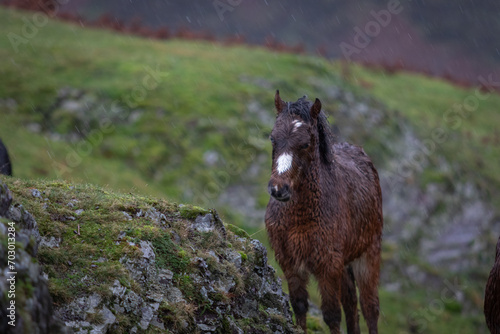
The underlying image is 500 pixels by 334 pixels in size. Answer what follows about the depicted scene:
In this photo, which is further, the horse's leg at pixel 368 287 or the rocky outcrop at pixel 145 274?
the horse's leg at pixel 368 287

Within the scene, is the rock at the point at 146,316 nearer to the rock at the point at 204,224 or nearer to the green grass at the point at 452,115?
the rock at the point at 204,224

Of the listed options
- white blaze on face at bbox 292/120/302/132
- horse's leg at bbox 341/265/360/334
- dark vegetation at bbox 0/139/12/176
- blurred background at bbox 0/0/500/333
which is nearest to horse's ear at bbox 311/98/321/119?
white blaze on face at bbox 292/120/302/132

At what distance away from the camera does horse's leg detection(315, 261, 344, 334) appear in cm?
671

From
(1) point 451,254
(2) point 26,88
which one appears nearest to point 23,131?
(2) point 26,88

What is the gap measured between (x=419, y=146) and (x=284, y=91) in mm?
8140

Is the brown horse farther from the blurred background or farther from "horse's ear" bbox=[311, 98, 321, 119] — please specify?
the blurred background

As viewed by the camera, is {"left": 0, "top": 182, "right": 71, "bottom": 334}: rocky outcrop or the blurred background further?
the blurred background

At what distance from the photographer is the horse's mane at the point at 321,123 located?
6.71 m

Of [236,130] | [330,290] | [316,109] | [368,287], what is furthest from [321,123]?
[236,130]

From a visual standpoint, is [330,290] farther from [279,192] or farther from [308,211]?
[279,192]

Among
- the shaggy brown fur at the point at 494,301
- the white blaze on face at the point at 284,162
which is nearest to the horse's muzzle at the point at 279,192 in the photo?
the white blaze on face at the point at 284,162

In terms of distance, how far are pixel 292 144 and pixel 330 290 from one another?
2321mm

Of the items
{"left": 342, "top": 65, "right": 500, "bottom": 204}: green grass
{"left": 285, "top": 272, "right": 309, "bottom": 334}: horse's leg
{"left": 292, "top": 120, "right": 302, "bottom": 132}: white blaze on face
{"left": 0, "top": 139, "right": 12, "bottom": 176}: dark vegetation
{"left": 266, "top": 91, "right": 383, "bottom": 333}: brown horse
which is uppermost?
{"left": 342, "top": 65, "right": 500, "bottom": 204}: green grass

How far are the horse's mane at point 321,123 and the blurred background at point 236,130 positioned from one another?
4168 mm
